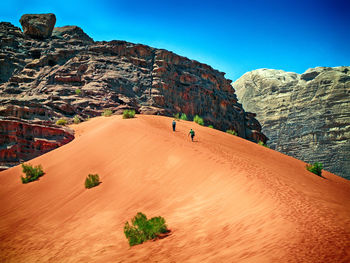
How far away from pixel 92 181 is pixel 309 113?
6299 centimetres

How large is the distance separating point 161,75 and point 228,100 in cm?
1370

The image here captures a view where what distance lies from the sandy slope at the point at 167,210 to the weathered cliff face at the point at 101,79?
9.83 meters

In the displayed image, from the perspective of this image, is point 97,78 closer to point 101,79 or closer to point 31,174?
point 101,79

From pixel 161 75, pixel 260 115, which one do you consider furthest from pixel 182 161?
pixel 260 115

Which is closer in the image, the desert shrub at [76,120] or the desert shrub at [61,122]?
the desert shrub at [61,122]

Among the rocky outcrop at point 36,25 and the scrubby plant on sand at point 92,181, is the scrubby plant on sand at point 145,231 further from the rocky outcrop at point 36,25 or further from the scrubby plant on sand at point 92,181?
the rocky outcrop at point 36,25

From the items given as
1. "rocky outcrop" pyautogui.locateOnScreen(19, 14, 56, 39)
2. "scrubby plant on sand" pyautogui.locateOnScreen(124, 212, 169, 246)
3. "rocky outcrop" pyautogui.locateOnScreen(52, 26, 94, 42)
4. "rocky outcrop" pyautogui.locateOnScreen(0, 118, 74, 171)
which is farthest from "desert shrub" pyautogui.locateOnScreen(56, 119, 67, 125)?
"rocky outcrop" pyautogui.locateOnScreen(19, 14, 56, 39)

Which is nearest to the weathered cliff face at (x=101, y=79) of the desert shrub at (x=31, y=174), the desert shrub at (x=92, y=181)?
the desert shrub at (x=31, y=174)

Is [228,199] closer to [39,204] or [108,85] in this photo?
[39,204]

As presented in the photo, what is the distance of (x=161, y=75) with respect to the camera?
31391 millimetres

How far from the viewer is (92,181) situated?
31.9 feet

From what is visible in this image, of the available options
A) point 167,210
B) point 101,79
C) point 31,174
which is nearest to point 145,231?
point 167,210

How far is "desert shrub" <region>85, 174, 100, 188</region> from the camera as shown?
31.7 feet

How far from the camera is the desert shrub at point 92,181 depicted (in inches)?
380
